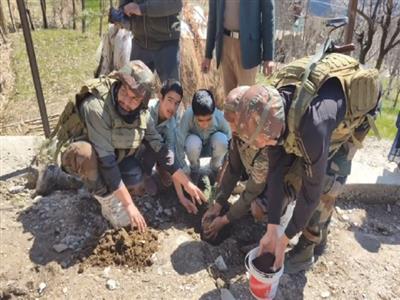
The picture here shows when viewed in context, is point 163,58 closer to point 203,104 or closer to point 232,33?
point 232,33

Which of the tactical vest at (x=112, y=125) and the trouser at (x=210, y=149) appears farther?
the trouser at (x=210, y=149)

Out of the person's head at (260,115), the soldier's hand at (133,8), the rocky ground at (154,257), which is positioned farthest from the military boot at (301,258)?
the soldier's hand at (133,8)

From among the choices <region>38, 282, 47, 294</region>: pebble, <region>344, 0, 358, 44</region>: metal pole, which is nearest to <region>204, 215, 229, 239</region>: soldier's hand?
<region>38, 282, 47, 294</region>: pebble

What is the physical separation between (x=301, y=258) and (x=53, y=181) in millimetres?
1810

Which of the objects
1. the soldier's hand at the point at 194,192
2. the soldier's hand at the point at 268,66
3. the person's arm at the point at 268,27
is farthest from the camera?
the soldier's hand at the point at 268,66

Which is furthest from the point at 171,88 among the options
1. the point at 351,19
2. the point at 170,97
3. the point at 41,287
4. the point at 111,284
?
the point at 351,19

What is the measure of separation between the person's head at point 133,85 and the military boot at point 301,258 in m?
1.22

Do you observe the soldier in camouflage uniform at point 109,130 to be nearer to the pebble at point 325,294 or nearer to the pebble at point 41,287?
the pebble at point 41,287

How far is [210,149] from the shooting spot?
10.1ft

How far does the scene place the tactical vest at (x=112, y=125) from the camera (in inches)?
98.3

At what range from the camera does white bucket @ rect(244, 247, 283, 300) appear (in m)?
2.09

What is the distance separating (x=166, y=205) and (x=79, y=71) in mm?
5406

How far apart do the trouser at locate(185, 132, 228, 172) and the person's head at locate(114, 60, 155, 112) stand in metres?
0.61

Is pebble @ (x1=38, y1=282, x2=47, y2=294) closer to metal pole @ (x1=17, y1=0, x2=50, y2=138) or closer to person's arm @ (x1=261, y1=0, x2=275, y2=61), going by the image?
metal pole @ (x1=17, y1=0, x2=50, y2=138)
